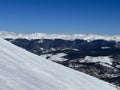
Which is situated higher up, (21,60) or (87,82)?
(21,60)

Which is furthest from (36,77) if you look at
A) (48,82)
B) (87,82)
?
(87,82)

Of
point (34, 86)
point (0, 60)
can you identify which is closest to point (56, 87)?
point (34, 86)

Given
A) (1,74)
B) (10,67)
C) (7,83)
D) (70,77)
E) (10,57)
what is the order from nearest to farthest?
(7,83)
(1,74)
(10,67)
(10,57)
(70,77)

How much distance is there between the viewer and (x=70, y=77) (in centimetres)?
1841

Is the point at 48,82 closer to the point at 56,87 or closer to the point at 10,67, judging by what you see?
the point at 56,87

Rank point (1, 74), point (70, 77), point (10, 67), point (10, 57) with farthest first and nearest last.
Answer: point (70, 77) < point (10, 57) < point (10, 67) < point (1, 74)

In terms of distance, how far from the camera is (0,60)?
1462 cm

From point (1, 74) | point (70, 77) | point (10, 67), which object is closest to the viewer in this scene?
point (1, 74)

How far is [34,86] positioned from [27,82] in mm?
358

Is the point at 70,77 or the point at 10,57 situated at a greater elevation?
the point at 10,57

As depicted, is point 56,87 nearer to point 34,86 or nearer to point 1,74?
point 34,86

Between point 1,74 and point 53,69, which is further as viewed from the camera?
point 53,69

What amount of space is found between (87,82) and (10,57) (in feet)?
16.8

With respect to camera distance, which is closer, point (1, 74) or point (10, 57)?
point (1, 74)
